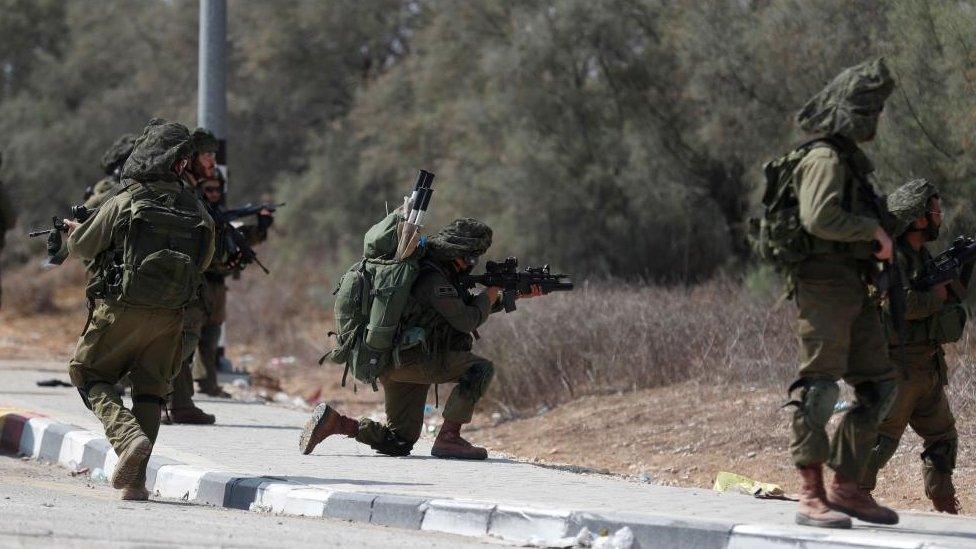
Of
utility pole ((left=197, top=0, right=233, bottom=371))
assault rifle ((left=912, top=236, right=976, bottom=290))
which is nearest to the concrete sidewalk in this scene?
assault rifle ((left=912, top=236, right=976, bottom=290))

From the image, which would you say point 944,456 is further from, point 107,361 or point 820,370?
point 107,361

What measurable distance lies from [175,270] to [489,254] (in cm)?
1159

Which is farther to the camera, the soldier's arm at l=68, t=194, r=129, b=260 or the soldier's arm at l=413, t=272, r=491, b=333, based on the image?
the soldier's arm at l=413, t=272, r=491, b=333

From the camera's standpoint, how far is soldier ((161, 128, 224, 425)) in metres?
10.0

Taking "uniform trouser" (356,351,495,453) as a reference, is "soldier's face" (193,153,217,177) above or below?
above

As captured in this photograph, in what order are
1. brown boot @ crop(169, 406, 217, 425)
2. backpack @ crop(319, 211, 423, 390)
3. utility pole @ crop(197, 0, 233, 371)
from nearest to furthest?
backpack @ crop(319, 211, 423, 390)
brown boot @ crop(169, 406, 217, 425)
utility pole @ crop(197, 0, 233, 371)

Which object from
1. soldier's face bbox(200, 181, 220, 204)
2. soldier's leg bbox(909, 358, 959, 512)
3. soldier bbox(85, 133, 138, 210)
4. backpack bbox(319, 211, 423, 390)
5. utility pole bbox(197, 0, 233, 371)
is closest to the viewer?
soldier's leg bbox(909, 358, 959, 512)

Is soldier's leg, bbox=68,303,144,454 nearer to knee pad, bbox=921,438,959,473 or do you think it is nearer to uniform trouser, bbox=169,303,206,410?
uniform trouser, bbox=169,303,206,410

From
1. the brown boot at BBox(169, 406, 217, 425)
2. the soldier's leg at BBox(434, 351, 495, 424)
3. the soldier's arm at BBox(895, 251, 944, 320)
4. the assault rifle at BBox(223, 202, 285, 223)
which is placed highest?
the soldier's arm at BBox(895, 251, 944, 320)

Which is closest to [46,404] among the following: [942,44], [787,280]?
[787,280]

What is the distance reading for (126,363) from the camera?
7.56 m

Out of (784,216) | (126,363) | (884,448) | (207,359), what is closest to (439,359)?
(126,363)

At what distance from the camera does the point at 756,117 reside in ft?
50.8

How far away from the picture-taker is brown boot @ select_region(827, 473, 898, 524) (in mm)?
6027
